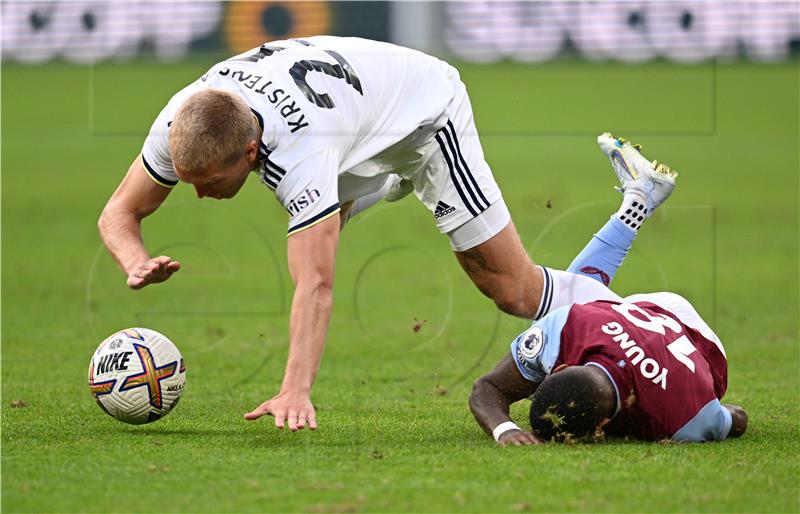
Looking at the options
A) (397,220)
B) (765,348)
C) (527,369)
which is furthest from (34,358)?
(397,220)

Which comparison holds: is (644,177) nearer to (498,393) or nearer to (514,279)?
(514,279)

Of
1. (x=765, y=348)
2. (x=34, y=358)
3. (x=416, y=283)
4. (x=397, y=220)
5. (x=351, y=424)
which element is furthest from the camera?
(x=397, y=220)

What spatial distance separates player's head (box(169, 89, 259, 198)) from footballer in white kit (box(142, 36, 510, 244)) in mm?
155

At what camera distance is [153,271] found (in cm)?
605

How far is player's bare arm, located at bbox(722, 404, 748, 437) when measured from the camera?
6.41m

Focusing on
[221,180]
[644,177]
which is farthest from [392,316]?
[221,180]

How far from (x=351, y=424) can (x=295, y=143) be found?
1.80m

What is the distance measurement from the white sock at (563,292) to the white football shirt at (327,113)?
1.19 m

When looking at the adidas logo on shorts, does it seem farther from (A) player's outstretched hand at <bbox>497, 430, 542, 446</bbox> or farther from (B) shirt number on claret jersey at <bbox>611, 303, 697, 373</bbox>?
(A) player's outstretched hand at <bbox>497, 430, 542, 446</bbox>

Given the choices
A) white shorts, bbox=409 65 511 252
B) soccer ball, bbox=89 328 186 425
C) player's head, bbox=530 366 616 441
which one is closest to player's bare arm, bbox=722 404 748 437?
player's head, bbox=530 366 616 441

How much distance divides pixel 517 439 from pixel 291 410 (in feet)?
4.11

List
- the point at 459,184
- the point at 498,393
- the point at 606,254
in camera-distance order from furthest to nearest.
A: 1. the point at 606,254
2. the point at 459,184
3. the point at 498,393

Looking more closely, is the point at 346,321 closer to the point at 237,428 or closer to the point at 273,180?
the point at 237,428

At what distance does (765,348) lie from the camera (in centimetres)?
995
